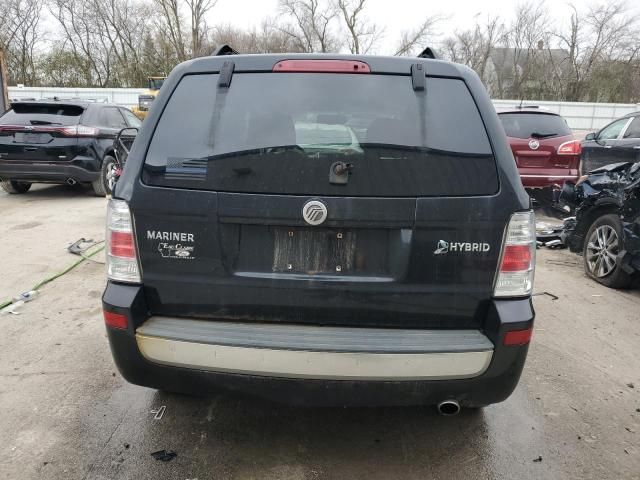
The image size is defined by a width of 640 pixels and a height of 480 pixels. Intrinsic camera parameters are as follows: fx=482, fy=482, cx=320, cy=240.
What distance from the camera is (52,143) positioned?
8.62 metres

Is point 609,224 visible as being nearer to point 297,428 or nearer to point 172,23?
point 297,428

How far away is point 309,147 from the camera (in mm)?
2109

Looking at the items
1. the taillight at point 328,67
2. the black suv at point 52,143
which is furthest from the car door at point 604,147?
the black suv at point 52,143

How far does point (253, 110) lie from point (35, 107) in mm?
8507

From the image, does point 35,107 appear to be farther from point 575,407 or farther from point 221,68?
point 575,407

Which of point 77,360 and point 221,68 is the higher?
point 221,68

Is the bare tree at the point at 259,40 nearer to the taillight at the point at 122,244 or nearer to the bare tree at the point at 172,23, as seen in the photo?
the bare tree at the point at 172,23

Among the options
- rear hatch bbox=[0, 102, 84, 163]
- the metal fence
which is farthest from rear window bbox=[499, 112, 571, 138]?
the metal fence

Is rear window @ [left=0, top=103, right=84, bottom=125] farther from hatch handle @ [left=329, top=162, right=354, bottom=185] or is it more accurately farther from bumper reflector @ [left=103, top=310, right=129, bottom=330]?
hatch handle @ [left=329, top=162, right=354, bottom=185]

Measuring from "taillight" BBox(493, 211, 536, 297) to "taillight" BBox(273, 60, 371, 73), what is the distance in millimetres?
964

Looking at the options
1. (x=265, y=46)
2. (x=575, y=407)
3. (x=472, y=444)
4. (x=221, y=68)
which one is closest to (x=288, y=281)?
(x=221, y=68)

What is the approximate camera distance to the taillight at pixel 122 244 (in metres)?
2.14

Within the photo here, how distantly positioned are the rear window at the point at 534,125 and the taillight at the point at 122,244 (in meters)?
8.06

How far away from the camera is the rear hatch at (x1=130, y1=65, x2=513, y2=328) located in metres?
2.04
